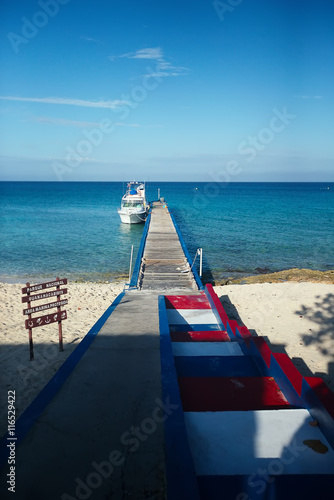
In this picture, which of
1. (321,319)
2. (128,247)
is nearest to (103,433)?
(321,319)

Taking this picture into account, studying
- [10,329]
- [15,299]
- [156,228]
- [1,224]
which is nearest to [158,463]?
[10,329]

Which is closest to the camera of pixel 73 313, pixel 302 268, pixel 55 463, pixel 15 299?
pixel 55 463

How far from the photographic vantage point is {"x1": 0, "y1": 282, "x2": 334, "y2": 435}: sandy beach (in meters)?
8.05

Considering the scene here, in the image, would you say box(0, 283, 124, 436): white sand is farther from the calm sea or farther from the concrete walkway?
the calm sea

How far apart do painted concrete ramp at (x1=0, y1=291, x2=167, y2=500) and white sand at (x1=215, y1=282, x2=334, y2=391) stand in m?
4.70

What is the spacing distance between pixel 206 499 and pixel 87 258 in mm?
20974

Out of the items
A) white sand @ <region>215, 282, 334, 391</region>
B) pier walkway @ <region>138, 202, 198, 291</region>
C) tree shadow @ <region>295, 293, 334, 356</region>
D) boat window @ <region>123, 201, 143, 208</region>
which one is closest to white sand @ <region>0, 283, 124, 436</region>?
pier walkway @ <region>138, 202, 198, 291</region>

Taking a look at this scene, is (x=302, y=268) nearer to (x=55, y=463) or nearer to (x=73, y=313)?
(x=73, y=313)

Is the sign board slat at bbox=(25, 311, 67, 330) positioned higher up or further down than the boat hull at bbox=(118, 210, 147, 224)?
higher up

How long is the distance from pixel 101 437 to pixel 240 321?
822 cm

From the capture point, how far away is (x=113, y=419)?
14.5 feet

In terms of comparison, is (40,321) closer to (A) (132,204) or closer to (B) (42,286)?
(B) (42,286)

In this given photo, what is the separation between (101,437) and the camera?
411 centimetres

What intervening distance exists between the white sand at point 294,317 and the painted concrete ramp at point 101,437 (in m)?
4.70
